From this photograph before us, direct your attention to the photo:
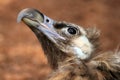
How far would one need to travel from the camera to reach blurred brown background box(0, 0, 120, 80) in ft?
30.4

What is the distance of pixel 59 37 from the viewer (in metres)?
4.63

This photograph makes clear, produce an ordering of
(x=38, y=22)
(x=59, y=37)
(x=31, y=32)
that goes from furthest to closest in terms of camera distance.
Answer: (x=31, y=32) → (x=59, y=37) → (x=38, y=22)

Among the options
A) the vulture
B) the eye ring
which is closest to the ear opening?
the vulture

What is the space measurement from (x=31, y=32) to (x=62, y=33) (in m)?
5.34

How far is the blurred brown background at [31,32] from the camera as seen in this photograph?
9273mm

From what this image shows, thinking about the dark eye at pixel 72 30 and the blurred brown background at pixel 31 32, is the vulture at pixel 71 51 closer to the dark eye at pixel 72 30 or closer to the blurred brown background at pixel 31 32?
the dark eye at pixel 72 30

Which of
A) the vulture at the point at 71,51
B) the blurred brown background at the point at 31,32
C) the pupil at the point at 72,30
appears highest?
the blurred brown background at the point at 31,32

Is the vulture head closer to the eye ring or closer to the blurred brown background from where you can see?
the eye ring

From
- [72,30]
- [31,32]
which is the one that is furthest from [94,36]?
[31,32]

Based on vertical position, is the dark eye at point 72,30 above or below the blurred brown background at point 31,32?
below

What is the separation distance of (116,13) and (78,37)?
19.6 ft

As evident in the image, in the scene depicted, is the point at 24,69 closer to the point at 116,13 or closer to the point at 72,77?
the point at 116,13

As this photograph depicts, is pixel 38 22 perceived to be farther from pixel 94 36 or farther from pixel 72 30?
pixel 94 36

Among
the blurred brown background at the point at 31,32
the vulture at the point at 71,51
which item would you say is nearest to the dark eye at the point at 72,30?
the vulture at the point at 71,51
